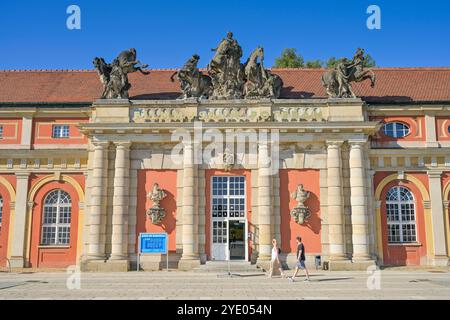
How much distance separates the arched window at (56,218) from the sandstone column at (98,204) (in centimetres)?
261

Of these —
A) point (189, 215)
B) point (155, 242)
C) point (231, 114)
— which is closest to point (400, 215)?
point (231, 114)

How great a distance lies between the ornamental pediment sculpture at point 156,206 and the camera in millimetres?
23500

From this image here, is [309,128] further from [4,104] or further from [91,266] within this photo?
[4,104]

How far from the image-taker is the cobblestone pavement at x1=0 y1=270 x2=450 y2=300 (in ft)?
45.3

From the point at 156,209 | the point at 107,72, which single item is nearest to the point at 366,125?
the point at 156,209

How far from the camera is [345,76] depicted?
24.7m

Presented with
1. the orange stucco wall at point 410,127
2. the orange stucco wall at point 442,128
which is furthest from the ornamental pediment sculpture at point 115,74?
the orange stucco wall at point 442,128

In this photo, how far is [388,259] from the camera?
24.5m

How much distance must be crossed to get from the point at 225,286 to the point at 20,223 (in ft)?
45.6

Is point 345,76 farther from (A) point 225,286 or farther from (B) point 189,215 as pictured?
(A) point 225,286

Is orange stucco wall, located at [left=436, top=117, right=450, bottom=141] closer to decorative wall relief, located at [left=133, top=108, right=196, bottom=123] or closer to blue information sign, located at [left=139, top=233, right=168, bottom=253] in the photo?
decorative wall relief, located at [left=133, top=108, right=196, bottom=123]

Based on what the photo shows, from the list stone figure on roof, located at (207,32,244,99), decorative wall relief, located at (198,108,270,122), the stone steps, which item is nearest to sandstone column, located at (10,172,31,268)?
the stone steps

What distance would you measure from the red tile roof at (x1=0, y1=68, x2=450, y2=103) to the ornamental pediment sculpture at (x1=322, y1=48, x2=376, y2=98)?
1766 mm

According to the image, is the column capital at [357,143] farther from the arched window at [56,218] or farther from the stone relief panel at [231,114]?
the arched window at [56,218]
